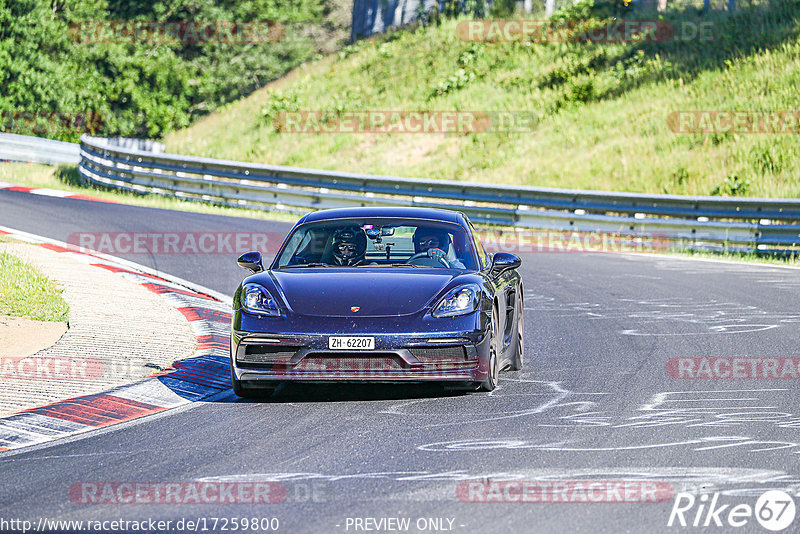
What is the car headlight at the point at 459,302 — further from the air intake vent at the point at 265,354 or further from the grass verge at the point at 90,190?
the grass verge at the point at 90,190

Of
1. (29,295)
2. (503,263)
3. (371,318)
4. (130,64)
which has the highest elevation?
(130,64)

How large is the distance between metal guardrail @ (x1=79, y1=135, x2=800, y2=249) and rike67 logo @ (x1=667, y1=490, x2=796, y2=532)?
596 inches

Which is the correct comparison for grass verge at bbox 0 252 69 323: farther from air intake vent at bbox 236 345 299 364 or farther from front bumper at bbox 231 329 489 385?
front bumper at bbox 231 329 489 385

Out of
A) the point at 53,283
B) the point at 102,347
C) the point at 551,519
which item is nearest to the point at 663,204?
the point at 53,283

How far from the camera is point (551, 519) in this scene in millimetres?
5055

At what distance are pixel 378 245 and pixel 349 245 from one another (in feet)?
0.76

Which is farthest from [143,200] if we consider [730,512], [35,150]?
[730,512]

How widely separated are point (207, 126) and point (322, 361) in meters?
36.0

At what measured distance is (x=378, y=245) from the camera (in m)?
9.12

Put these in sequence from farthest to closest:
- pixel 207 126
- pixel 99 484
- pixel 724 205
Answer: pixel 207 126 → pixel 724 205 → pixel 99 484

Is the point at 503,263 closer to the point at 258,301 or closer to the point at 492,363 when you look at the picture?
the point at 492,363

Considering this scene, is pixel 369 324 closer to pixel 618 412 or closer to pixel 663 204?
pixel 618 412

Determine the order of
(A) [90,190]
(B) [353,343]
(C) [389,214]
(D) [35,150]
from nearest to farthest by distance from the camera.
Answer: (B) [353,343] → (C) [389,214] → (A) [90,190] → (D) [35,150]

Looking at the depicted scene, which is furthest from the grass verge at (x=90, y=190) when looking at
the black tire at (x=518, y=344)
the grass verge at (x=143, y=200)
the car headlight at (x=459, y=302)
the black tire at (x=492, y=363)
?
the car headlight at (x=459, y=302)
